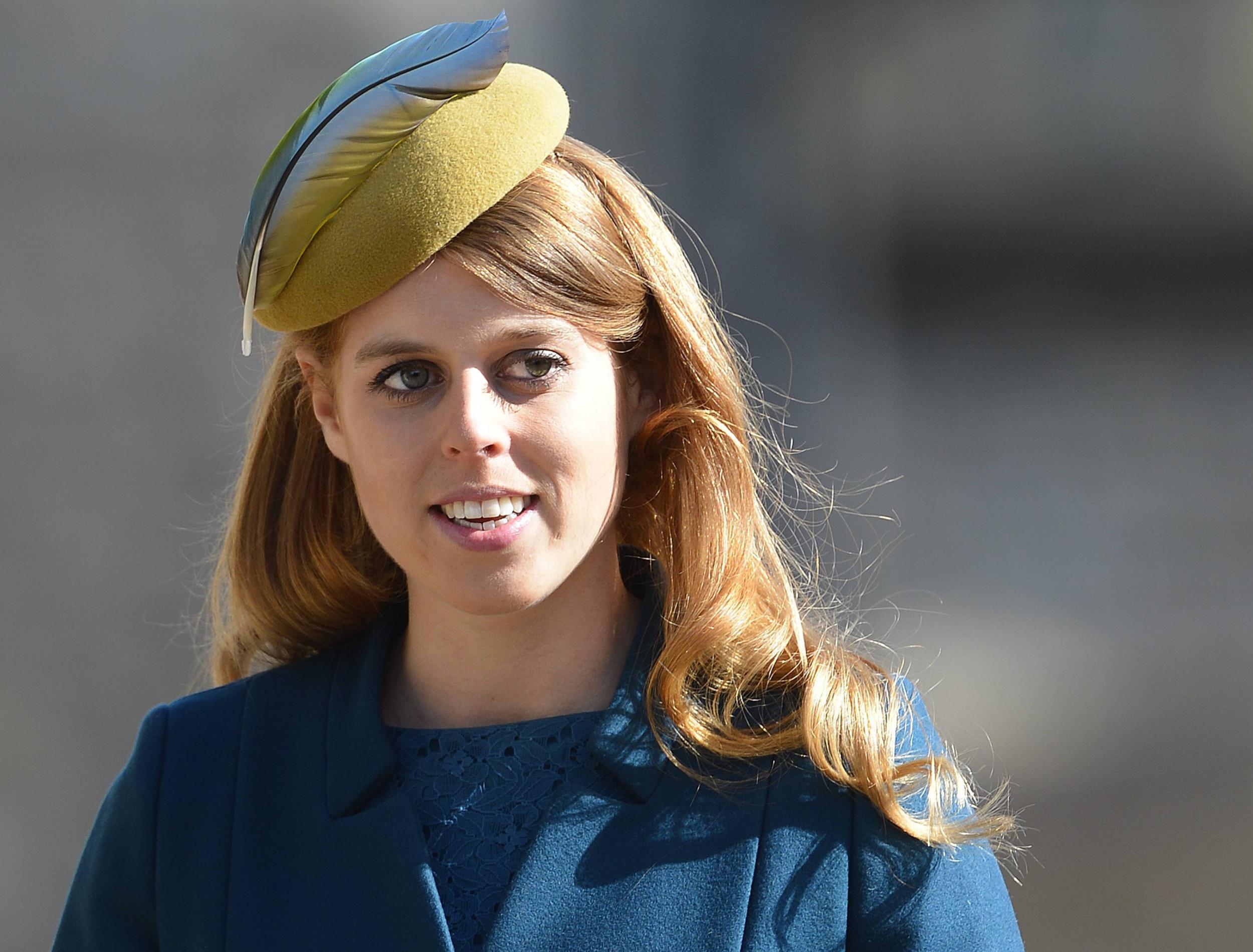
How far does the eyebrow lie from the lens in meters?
1.60

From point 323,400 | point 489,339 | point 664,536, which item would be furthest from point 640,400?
point 323,400

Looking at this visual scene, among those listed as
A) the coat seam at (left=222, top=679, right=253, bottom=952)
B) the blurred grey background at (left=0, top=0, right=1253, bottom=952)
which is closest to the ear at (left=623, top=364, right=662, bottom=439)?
the coat seam at (left=222, top=679, right=253, bottom=952)

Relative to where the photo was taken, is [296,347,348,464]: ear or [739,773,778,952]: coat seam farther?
[296,347,348,464]: ear

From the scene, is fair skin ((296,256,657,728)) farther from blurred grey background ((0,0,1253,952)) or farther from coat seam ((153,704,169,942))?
blurred grey background ((0,0,1253,952))

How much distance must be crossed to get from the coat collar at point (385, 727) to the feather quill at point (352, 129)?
Answer: 0.52 metres

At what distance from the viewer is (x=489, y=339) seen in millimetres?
1599

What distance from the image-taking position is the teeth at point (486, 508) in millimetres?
1610

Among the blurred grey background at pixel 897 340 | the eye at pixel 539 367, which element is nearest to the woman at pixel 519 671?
the eye at pixel 539 367

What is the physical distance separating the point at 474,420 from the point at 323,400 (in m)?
0.32

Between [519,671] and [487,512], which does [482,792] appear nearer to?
[519,671]

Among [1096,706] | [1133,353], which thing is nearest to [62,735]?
[1096,706]

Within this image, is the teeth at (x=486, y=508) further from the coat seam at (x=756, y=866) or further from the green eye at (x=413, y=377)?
the coat seam at (x=756, y=866)

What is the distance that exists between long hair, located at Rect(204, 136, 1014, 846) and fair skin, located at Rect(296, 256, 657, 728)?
0.15 feet

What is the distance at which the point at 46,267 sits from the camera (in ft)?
10.4
